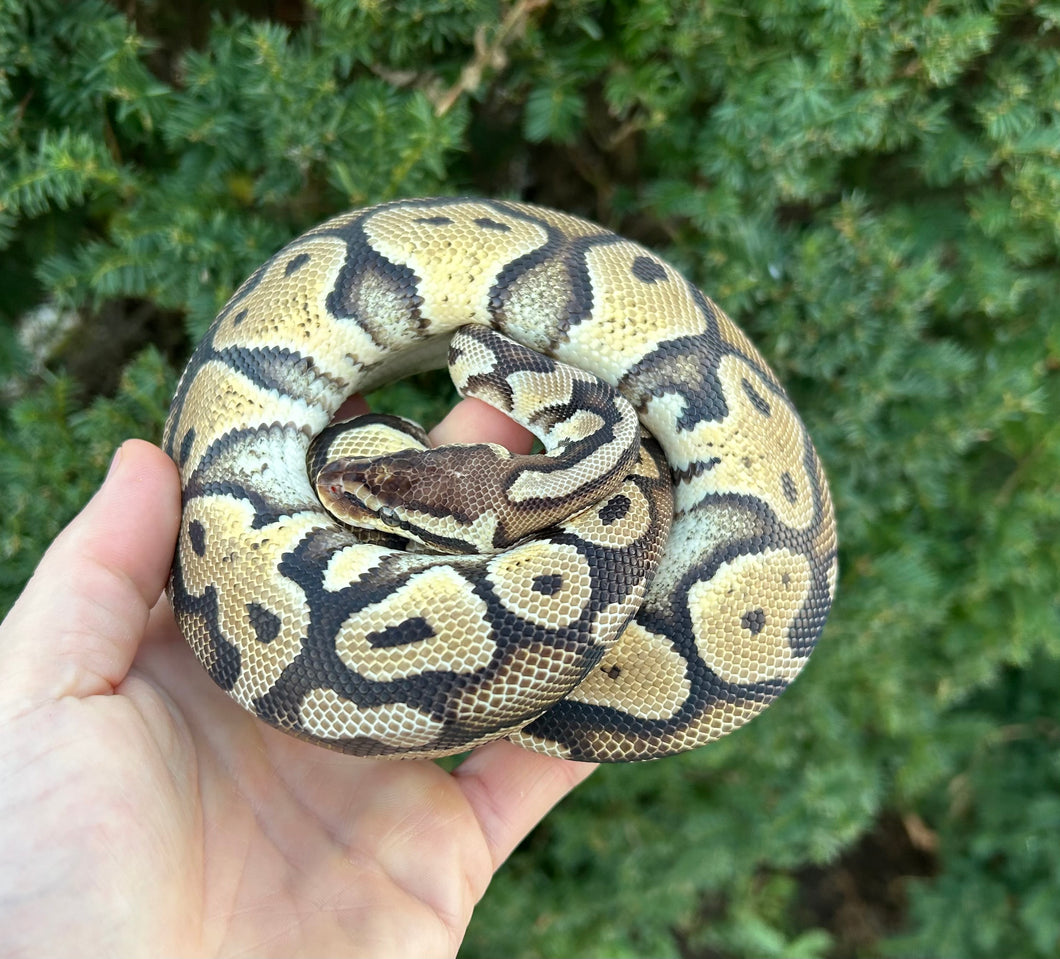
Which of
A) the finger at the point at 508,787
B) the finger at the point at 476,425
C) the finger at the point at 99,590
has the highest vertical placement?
the finger at the point at 476,425

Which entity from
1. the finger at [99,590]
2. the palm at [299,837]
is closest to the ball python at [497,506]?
the finger at [99,590]

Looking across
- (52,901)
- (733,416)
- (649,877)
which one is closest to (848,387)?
(733,416)

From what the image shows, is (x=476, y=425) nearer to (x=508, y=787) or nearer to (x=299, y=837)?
(x=508, y=787)

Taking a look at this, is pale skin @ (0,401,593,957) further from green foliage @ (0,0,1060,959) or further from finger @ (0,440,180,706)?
green foliage @ (0,0,1060,959)

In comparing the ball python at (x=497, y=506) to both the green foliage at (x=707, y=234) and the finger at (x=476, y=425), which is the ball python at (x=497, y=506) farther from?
the green foliage at (x=707, y=234)

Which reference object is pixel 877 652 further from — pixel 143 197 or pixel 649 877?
pixel 143 197

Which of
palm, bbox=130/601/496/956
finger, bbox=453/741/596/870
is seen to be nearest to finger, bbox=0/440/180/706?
palm, bbox=130/601/496/956
